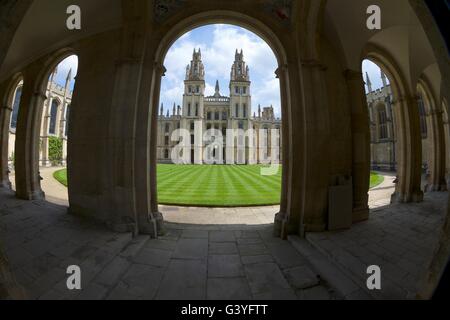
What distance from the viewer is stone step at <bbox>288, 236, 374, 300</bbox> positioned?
2521 millimetres

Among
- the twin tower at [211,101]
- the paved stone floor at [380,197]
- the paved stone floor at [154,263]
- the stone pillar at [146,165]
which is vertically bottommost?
the paved stone floor at [380,197]

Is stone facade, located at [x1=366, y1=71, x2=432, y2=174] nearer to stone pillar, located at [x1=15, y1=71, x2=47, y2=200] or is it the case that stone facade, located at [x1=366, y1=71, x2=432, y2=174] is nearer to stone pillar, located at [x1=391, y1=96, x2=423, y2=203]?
stone pillar, located at [x1=391, y1=96, x2=423, y2=203]

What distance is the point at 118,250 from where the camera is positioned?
11.6 feet

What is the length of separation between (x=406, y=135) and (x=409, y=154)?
2.66ft

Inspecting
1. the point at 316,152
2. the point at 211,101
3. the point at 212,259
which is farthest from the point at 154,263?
the point at 211,101

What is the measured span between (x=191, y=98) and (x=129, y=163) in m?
56.2

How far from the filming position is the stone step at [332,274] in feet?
8.27

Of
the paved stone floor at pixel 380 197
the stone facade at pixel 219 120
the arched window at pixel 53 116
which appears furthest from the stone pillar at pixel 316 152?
the stone facade at pixel 219 120

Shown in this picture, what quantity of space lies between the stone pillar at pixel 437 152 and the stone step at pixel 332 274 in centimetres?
1097

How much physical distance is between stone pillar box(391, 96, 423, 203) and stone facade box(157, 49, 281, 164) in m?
46.3

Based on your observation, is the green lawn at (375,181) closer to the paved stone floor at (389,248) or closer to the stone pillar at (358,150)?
the paved stone floor at (389,248)

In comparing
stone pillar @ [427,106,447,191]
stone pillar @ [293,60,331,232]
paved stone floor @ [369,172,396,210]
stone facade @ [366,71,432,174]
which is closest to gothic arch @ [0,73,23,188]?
stone pillar @ [293,60,331,232]

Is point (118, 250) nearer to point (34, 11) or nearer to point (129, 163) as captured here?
point (129, 163)

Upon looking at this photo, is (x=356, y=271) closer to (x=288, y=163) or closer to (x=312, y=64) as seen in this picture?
(x=288, y=163)
